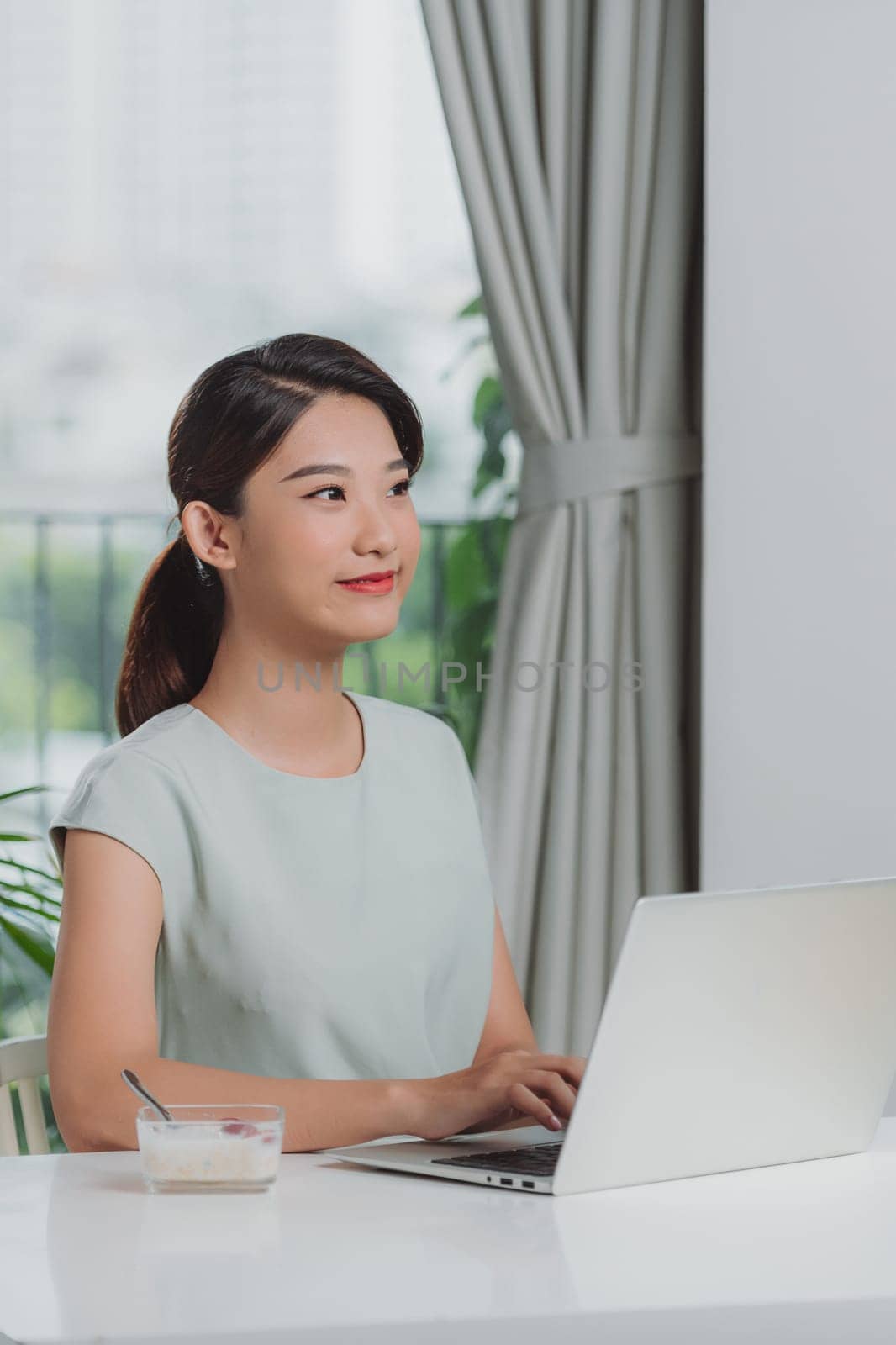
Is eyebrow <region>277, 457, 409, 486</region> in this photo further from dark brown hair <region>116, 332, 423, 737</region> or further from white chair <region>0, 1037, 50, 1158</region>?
white chair <region>0, 1037, 50, 1158</region>

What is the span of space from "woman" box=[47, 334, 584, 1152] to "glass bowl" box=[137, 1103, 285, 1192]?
0.92ft

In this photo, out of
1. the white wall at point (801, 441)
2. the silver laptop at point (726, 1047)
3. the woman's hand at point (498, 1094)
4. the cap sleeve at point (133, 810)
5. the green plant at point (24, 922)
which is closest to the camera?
the silver laptop at point (726, 1047)

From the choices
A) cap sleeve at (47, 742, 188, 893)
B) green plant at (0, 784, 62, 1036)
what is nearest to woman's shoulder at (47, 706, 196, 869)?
cap sleeve at (47, 742, 188, 893)

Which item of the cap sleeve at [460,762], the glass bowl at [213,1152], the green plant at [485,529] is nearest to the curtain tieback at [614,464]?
the green plant at [485,529]

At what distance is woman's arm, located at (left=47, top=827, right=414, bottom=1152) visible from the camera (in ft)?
3.72

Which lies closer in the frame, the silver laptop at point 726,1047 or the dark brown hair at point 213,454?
the silver laptop at point 726,1047

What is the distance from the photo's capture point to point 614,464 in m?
2.22

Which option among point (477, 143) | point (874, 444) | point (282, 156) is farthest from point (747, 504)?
point (282, 156)

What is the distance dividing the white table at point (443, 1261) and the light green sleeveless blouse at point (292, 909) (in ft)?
1.11

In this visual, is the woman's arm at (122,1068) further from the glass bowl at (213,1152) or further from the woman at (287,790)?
the glass bowl at (213,1152)

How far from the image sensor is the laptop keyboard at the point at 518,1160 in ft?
3.27

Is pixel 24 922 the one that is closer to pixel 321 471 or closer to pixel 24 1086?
pixel 24 1086

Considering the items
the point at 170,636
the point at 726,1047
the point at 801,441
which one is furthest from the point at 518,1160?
the point at 801,441

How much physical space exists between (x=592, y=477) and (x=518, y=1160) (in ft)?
4.40
